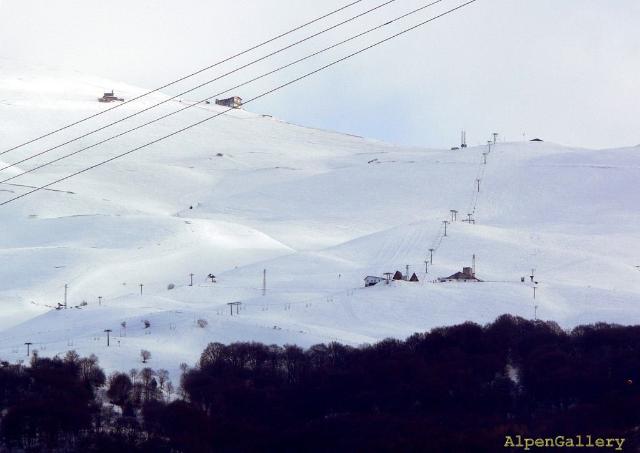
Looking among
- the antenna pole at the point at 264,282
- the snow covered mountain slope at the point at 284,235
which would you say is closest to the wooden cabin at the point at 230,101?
the snow covered mountain slope at the point at 284,235

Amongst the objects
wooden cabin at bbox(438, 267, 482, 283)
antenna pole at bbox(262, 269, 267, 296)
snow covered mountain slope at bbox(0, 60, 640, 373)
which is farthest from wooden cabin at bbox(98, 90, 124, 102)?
wooden cabin at bbox(438, 267, 482, 283)

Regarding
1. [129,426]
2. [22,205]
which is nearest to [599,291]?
[129,426]

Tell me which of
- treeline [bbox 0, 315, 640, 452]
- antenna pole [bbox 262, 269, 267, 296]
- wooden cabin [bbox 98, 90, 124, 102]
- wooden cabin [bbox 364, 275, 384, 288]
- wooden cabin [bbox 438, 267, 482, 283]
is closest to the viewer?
treeline [bbox 0, 315, 640, 452]

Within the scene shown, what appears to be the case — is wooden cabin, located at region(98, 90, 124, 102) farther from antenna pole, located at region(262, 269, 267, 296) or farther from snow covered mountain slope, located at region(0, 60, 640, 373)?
antenna pole, located at region(262, 269, 267, 296)

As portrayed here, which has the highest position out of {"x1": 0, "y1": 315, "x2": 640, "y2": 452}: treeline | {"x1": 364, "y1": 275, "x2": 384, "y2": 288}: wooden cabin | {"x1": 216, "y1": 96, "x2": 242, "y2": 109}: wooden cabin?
{"x1": 216, "y1": 96, "x2": 242, "y2": 109}: wooden cabin

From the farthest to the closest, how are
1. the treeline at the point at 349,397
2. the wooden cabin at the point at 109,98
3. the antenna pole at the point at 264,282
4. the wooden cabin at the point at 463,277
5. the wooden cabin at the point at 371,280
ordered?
the wooden cabin at the point at 109,98 → the wooden cabin at the point at 463,277 → the wooden cabin at the point at 371,280 → the antenna pole at the point at 264,282 → the treeline at the point at 349,397

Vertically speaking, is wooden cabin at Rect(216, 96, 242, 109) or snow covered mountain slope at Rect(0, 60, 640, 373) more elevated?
wooden cabin at Rect(216, 96, 242, 109)

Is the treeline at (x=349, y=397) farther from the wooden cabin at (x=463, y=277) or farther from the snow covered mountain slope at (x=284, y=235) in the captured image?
the wooden cabin at (x=463, y=277)

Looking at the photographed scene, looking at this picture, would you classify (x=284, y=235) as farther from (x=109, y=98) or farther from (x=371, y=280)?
(x=109, y=98)

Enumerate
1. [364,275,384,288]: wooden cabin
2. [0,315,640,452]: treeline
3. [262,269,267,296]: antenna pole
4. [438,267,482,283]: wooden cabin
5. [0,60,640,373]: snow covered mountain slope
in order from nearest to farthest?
[0,315,640,452]: treeline < [0,60,640,373]: snow covered mountain slope < [262,269,267,296]: antenna pole < [364,275,384,288]: wooden cabin < [438,267,482,283]: wooden cabin
